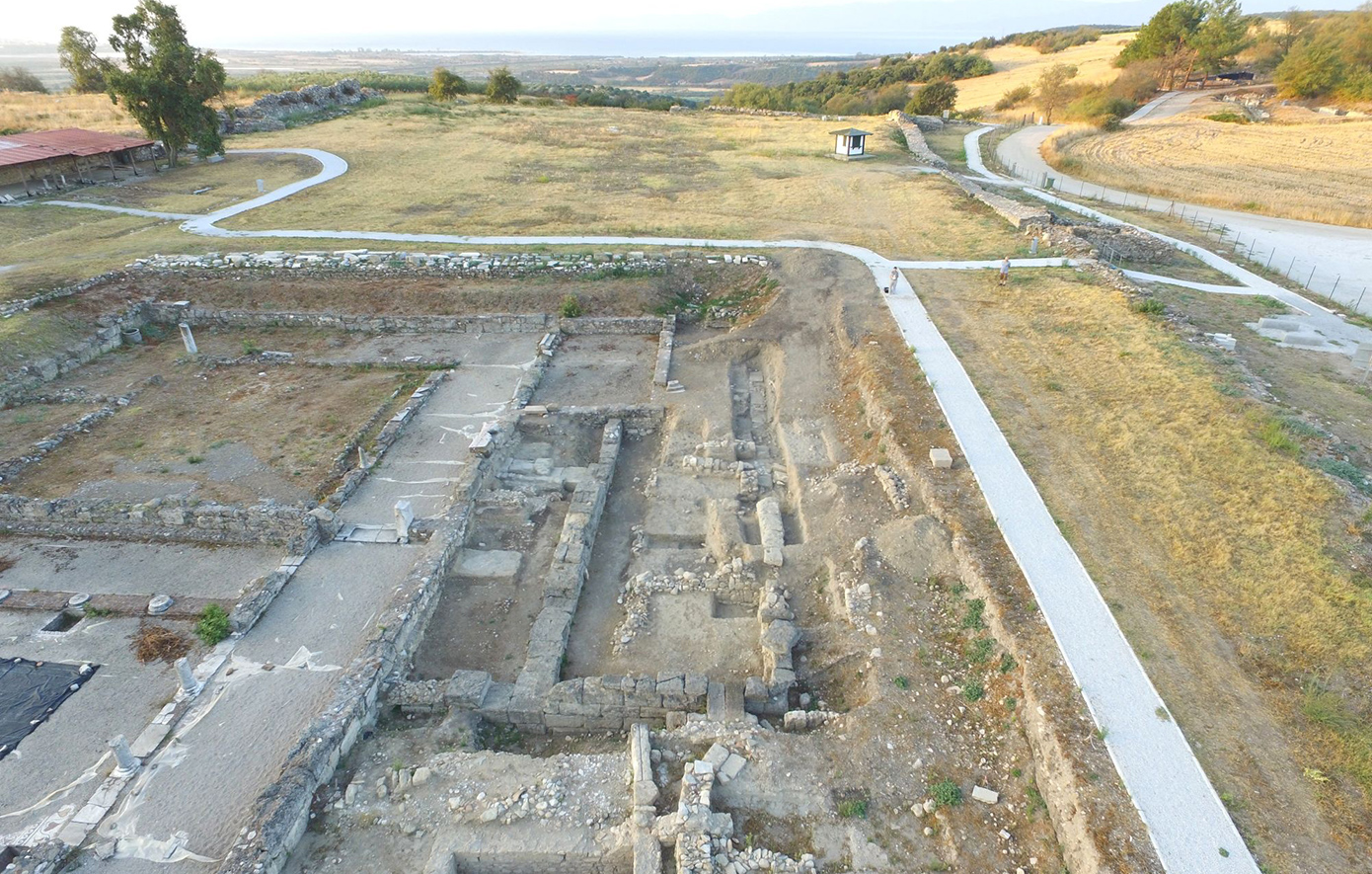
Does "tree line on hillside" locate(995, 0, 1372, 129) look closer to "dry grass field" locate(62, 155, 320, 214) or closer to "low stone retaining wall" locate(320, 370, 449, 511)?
"dry grass field" locate(62, 155, 320, 214)

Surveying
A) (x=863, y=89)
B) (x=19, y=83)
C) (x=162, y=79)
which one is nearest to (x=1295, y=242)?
(x=162, y=79)

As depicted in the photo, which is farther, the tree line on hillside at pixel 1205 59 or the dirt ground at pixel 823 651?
the tree line on hillside at pixel 1205 59

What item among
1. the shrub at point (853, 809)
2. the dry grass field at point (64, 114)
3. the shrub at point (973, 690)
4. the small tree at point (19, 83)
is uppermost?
the small tree at point (19, 83)

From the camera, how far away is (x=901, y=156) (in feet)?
145

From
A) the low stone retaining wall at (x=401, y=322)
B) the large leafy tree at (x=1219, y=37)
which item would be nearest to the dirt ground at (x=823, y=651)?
the low stone retaining wall at (x=401, y=322)

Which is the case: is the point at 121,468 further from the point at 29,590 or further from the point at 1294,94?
the point at 1294,94

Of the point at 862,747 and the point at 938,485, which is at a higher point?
the point at 938,485

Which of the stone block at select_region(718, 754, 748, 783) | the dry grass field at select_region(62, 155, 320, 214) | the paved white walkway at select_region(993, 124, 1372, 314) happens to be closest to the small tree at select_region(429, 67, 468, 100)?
the dry grass field at select_region(62, 155, 320, 214)

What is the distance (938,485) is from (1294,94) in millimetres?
67277

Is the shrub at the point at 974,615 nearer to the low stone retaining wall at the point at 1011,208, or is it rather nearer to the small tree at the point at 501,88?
the low stone retaining wall at the point at 1011,208

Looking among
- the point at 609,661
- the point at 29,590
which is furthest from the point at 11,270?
the point at 609,661

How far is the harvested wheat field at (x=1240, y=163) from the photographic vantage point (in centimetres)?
3644

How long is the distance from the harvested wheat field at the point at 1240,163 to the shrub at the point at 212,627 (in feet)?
148

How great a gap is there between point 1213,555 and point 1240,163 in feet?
154
